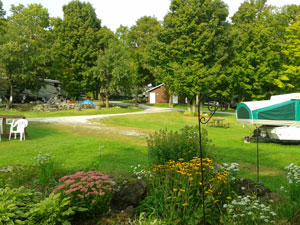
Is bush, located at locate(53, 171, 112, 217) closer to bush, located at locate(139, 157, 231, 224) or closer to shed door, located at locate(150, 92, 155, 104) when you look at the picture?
bush, located at locate(139, 157, 231, 224)

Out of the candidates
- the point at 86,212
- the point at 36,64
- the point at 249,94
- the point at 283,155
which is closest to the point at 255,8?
the point at 249,94

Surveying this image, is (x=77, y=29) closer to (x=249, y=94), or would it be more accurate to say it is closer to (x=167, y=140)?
(x=249, y=94)

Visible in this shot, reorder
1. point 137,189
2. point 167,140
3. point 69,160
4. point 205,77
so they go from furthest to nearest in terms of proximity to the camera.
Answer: point 205,77, point 69,160, point 167,140, point 137,189

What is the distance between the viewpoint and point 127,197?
16.8ft

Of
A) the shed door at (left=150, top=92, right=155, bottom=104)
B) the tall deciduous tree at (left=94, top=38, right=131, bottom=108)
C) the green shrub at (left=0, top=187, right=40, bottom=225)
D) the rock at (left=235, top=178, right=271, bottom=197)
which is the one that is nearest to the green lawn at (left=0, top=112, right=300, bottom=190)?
the rock at (left=235, top=178, right=271, bottom=197)

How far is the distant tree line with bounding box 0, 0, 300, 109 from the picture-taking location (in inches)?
1303

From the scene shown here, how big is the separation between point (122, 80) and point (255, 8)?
3027cm

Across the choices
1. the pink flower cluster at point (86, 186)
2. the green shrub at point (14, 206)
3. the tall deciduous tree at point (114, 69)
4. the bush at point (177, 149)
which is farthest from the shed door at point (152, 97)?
the green shrub at point (14, 206)

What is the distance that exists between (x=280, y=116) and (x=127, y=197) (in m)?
12.7

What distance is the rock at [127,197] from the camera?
5.10m

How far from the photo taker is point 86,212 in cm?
446

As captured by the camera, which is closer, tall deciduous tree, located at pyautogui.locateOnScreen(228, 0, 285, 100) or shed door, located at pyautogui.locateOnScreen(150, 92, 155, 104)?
tall deciduous tree, located at pyautogui.locateOnScreen(228, 0, 285, 100)

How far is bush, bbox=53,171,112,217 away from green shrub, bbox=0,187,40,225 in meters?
0.53

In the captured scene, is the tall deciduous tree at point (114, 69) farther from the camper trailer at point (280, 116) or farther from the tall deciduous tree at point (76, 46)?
the camper trailer at point (280, 116)
